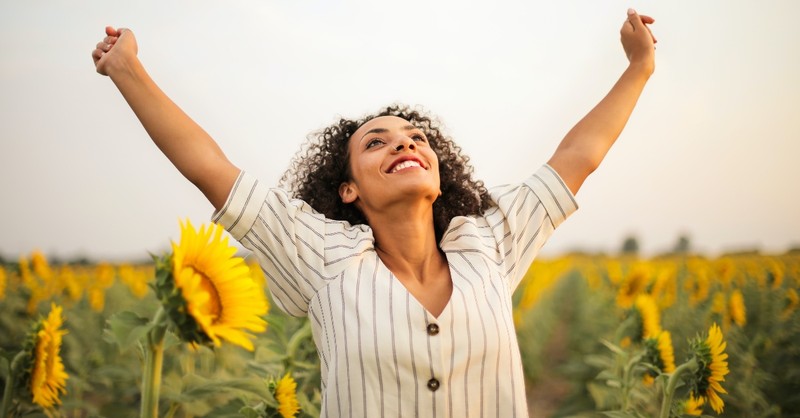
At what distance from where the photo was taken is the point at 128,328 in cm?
130

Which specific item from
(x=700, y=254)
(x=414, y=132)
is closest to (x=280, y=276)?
(x=414, y=132)

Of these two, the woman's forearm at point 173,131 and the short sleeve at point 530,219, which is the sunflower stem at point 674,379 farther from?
the woman's forearm at point 173,131

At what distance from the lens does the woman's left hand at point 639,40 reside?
2.48 metres

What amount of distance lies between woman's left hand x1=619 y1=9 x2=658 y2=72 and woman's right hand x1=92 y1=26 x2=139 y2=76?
175 centimetres

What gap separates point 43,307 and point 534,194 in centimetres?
387

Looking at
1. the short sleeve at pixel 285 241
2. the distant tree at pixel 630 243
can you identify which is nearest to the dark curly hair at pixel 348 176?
the short sleeve at pixel 285 241

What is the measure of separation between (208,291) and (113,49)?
806mm

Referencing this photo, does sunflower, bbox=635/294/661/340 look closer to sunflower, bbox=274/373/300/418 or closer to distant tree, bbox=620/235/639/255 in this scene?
sunflower, bbox=274/373/300/418

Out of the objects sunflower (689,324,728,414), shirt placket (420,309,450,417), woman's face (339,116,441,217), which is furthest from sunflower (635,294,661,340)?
shirt placket (420,309,450,417)

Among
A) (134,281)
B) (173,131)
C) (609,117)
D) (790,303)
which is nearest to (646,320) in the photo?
(609,117)

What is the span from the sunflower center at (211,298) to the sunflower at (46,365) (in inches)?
37.6

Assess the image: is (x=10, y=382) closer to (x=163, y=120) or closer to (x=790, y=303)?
(x=163, y=120)

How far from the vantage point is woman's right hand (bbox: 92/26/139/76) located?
1791 mm

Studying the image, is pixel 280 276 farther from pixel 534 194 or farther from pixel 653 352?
pixel 653 352
